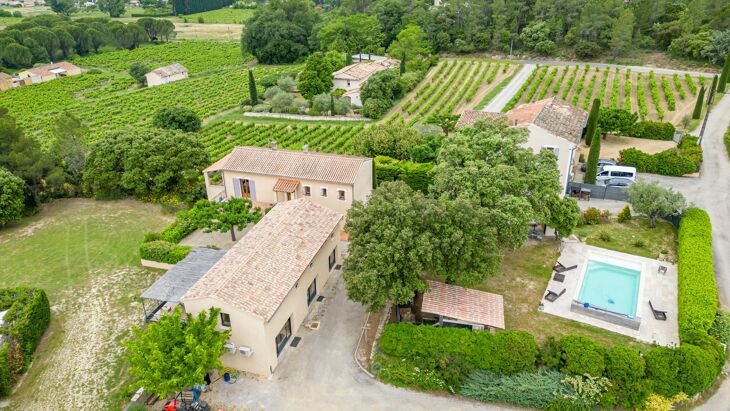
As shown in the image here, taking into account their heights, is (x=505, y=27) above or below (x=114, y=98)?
above

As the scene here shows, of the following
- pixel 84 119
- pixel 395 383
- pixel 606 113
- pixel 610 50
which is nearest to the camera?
pixel 395 383

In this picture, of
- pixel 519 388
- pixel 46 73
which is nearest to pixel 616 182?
pixel 519 388

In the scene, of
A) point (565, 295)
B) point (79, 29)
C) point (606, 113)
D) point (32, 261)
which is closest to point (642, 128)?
point (606, 113)

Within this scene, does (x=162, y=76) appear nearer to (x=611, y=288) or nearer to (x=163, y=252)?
(x=163, y=252)

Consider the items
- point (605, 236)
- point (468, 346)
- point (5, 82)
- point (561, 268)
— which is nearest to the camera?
point (468, 346)

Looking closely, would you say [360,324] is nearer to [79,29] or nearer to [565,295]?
[565,295]

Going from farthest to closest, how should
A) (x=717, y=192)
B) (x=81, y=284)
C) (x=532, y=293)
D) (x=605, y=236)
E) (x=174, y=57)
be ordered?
(x=174, y=57), (x=717, y=192), (x=605, y=236), (x=81, y=284), (x=532, y=293)
